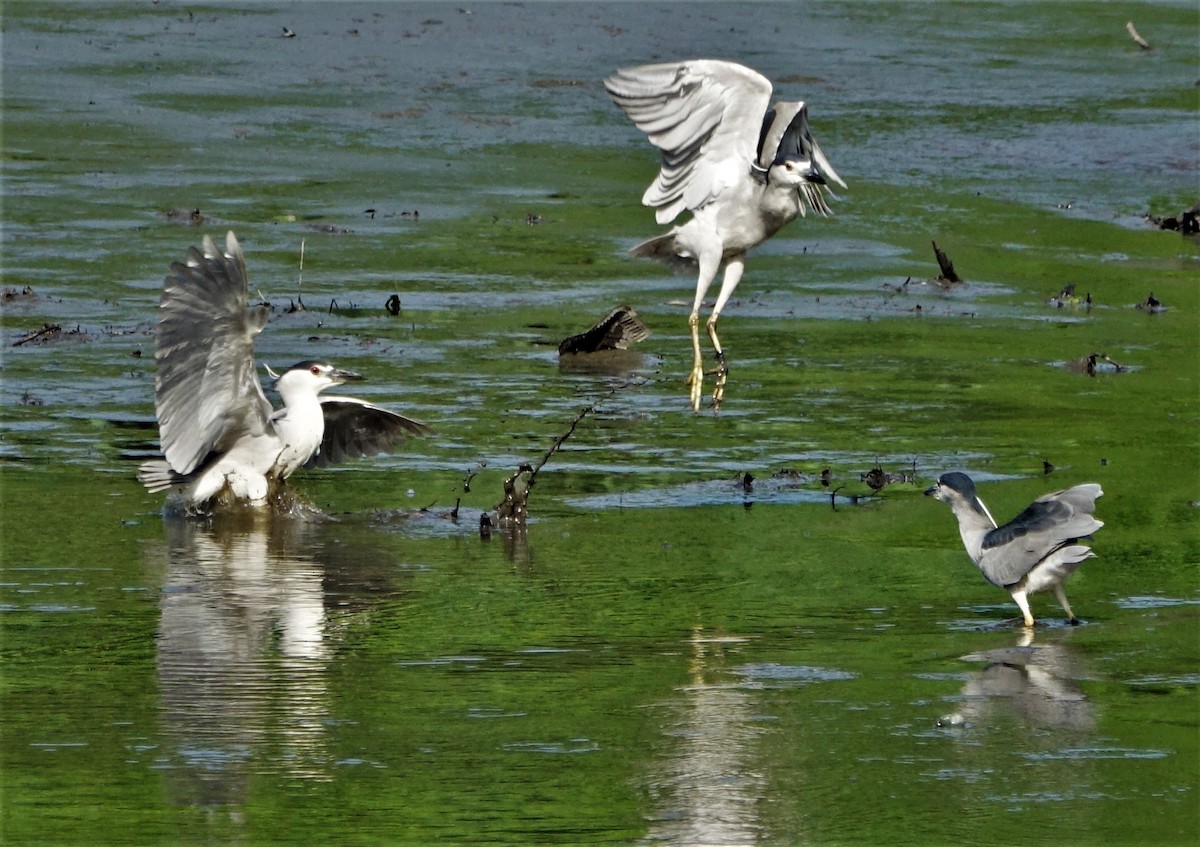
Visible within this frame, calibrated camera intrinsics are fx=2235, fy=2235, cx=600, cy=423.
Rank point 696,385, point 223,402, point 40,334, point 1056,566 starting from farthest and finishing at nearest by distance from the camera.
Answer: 1. point 40,334
2. point 696,385
3. point 223,402
4. point 1056,566

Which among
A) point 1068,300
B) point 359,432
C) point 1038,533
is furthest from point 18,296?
point 1038,533

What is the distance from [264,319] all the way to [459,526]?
1258 millimetres

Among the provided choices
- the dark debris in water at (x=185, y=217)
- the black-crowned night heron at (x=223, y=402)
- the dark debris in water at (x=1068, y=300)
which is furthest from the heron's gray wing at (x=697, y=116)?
the dark debris in water at (x=185, y=217)

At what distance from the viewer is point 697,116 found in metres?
11.6

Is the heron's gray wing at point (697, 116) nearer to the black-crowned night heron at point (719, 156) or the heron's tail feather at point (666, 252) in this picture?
the black-crowned night heron at point (719, 156)

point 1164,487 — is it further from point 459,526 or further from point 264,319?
point 264,319

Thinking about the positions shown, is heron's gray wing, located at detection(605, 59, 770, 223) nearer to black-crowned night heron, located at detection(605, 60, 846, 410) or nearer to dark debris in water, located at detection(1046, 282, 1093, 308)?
black-crowned night heron, located at detection(605, 60, 846, 410)

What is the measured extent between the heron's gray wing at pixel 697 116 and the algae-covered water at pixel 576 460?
4.31 feet

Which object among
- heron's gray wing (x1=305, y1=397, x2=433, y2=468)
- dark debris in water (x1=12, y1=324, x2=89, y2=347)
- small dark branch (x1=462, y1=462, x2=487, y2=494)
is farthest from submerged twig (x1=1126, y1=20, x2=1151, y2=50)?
A: heron's gray wing (x1=305, y1=397, x2=433, y2=468)

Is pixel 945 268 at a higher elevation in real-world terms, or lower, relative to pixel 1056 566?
higher

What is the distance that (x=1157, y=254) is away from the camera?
717 inches

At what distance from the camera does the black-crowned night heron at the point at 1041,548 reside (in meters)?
8.34

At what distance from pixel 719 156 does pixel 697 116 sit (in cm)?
27

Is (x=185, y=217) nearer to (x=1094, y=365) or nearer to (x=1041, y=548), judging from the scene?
(x=1094, y=365)
